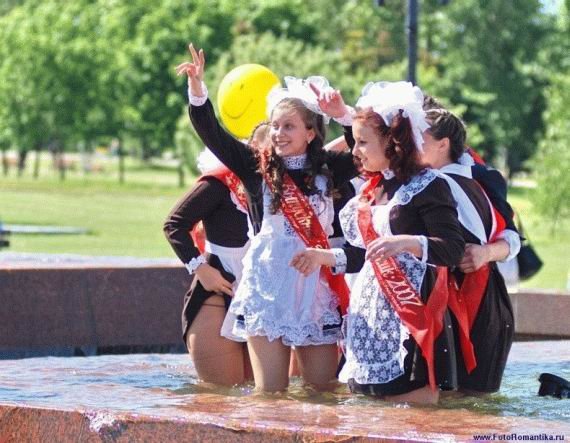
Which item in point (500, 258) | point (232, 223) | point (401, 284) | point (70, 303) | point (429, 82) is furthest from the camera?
point (429, 82)

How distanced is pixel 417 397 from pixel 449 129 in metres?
1.14

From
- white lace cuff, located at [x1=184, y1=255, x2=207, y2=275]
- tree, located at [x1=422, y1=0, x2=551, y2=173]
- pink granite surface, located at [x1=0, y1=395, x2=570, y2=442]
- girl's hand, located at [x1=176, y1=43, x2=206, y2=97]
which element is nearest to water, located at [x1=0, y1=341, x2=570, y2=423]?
pink granite surface, located at [x1=0, y1=395, x2=570, y2=442]

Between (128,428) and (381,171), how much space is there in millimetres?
1624

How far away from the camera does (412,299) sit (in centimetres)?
561

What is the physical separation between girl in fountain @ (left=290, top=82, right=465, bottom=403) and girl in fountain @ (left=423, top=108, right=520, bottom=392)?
198mm

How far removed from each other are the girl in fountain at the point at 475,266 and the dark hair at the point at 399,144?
270mm

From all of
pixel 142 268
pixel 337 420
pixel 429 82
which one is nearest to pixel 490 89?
pixel 429 82

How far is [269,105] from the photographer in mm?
6336

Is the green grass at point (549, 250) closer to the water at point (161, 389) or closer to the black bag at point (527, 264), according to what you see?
the black bag at point (527, 264)

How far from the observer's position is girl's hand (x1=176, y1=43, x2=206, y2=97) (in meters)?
6.18

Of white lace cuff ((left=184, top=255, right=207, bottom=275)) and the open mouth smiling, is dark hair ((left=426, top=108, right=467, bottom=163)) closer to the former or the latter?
white lace cuff ((left=184, top=255, right=207, bottom=275))

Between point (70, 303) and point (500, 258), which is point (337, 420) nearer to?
point (500, 258)

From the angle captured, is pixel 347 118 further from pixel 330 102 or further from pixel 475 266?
pixel 475 266

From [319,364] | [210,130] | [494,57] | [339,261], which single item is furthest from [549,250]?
[494,57]
